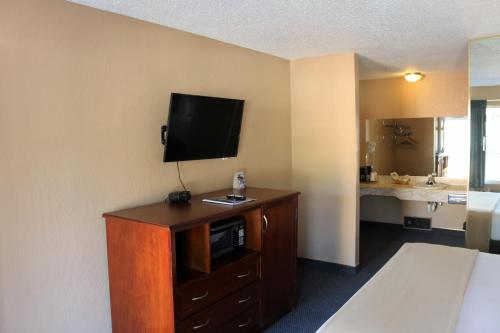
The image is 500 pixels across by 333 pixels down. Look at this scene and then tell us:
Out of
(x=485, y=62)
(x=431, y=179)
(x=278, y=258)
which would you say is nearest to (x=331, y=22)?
(x=485, y=62)

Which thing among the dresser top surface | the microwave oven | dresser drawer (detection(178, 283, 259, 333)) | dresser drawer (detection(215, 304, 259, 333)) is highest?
the dresser top surface

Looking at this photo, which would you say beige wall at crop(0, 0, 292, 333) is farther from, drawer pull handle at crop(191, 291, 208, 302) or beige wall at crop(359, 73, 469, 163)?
beige wall at crop(359, 73, 469, 163)

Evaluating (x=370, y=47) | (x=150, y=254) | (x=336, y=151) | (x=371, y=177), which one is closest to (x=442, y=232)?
(x=371, y=177)

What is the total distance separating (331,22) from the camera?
9.06 feet

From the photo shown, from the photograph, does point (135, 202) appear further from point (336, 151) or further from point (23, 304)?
point (336, 151)

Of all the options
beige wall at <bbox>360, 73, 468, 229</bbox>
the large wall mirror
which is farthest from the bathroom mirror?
the large wall mirror

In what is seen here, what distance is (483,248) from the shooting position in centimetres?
354

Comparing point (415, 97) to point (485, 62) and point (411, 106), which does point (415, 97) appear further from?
point (485, 62)

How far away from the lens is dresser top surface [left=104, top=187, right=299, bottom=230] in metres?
2.21

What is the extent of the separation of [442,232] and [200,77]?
13.4 feet

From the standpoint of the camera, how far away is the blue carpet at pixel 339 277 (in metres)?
3.14

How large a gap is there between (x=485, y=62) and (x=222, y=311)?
297cm

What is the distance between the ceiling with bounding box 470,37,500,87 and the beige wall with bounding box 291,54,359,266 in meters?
1.01

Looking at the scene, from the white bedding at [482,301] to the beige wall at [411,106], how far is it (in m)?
2.98
